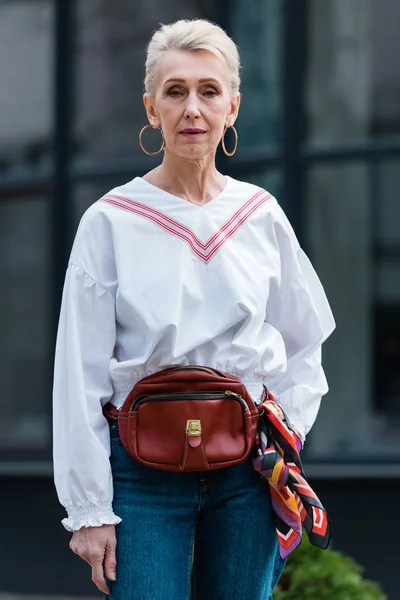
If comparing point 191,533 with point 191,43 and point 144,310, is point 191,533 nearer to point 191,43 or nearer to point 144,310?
point 144,310

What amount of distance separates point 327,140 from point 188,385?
375cm

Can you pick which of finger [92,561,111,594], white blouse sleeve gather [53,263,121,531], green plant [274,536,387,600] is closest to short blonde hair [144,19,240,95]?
white blouse sleeve gather [53,263,121,531]

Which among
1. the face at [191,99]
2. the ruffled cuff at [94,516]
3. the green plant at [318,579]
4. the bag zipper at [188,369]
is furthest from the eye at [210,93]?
the green plant at [318,579]

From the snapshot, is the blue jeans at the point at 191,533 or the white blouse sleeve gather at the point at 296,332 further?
the white blouse sleeve gather at the point at 296,332

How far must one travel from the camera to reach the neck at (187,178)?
274cm

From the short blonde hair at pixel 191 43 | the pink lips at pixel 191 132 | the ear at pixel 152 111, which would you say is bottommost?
the pink lips at pixel 191 132

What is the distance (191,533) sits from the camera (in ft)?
8.62

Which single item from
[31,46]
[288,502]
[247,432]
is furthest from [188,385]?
[31,46]

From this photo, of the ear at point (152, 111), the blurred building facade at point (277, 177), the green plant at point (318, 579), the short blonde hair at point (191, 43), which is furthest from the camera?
the blurred building facade at point (277, 177)

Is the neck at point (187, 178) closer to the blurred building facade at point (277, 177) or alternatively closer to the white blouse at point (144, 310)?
the white blouse at point (144, 310)

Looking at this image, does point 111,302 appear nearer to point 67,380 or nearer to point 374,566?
point 67,380

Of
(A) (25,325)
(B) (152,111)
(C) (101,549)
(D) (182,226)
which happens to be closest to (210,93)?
(B) (152,111)

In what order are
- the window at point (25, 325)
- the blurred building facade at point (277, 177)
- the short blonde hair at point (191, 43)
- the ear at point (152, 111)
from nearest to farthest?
the short blonde hair at point (191, 43), the ear at point (152, 111), the blurred building facade at point (277, 177), the window at point (25, 325)

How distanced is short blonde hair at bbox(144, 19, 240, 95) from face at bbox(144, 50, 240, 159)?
0.02 metres
